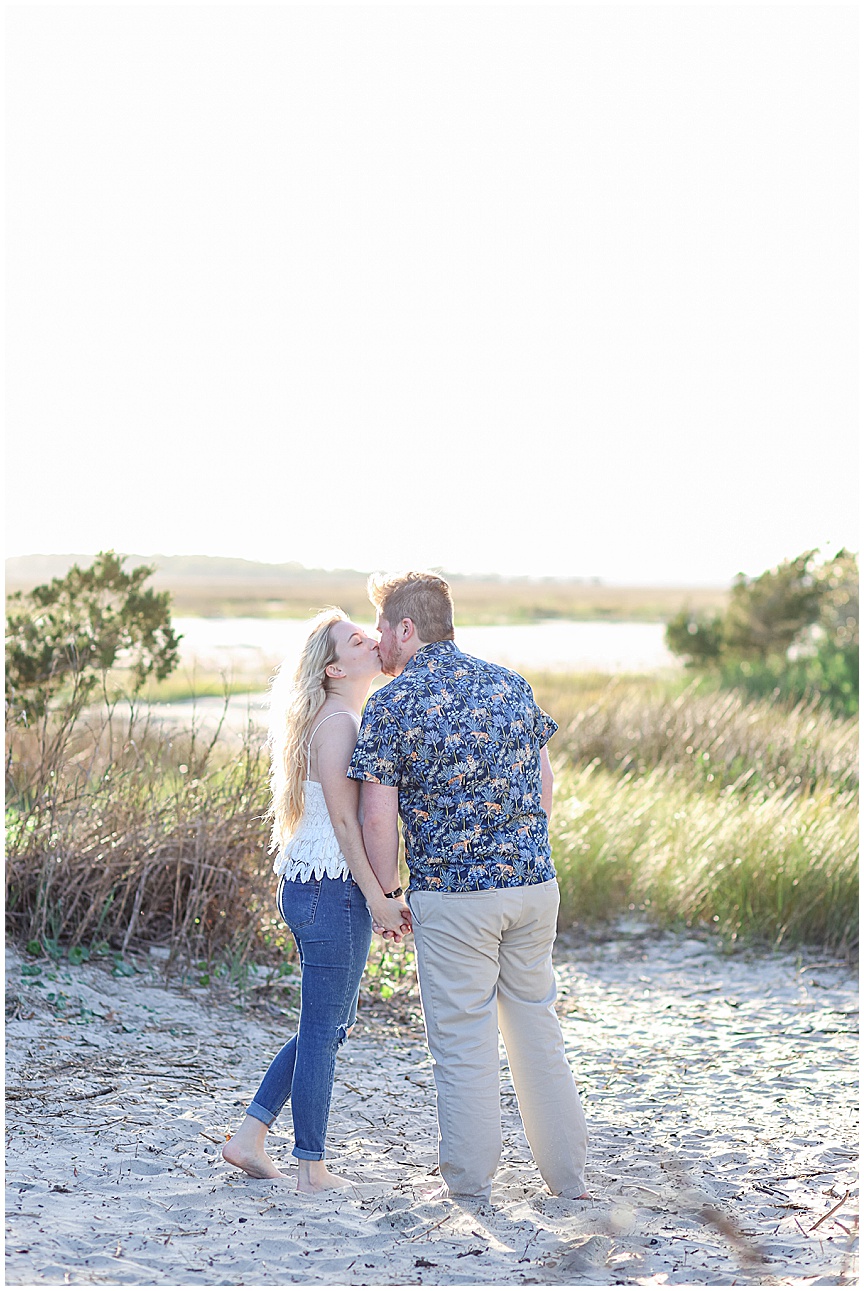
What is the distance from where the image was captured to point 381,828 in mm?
3770

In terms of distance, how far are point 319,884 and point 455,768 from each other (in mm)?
551

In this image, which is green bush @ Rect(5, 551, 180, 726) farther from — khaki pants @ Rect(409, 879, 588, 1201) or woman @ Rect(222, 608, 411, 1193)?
khaki pants @ Rect(409, 879, 588, 1201)

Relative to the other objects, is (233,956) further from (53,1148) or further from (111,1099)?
(53,1148)

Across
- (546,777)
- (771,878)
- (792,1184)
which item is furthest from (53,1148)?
(771,878)

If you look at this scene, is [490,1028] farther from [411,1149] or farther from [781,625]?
[781,625]

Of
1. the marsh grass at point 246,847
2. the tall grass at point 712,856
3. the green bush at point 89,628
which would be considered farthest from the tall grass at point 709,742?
the green bush at point 89,628

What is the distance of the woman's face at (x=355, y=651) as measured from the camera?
3.95m

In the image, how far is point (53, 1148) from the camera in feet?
13.8

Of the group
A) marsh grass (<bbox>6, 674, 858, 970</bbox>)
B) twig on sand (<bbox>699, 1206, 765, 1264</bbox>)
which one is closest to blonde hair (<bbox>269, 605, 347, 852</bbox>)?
twig on sand (<bbox>699, 1206, 765, 1264</bbox>)

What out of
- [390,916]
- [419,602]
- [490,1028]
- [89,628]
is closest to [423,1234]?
[490,1028]

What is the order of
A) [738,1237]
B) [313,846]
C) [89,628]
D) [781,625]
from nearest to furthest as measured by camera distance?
[738,1237], [313,846], [89,628], [781,625]

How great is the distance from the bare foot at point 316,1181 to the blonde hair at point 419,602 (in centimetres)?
169

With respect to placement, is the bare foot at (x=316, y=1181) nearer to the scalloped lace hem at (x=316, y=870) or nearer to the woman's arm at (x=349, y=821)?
the woman's arm at (x=349, y=821)

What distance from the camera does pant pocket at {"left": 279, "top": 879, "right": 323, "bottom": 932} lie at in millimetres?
3814
